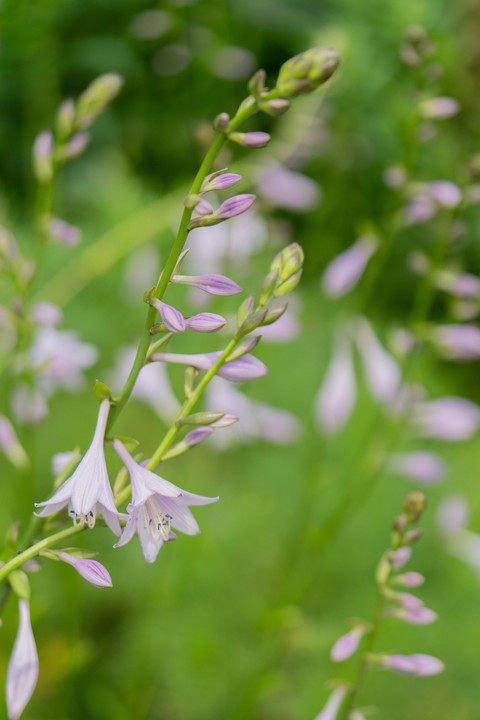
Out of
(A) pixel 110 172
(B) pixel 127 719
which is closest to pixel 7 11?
(A) pixel 110 172

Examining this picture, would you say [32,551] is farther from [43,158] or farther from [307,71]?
[43,158]

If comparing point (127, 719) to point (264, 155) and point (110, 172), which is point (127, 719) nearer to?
point (264, 155)

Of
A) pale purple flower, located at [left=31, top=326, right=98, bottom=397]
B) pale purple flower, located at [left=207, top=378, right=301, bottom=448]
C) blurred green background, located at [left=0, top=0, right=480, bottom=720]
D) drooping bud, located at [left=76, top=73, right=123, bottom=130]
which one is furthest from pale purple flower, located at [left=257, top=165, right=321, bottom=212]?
drooping bud, located at [left=76, top=73, right=123, bottom=130]

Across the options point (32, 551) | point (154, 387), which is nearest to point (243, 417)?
point (154, 387)

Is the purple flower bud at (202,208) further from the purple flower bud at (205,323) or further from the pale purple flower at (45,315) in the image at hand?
the pale purple flower at (45,315)

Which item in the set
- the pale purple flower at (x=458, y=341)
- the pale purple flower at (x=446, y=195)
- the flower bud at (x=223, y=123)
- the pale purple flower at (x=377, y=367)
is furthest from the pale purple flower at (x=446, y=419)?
the flower bud at (x=223, y=123)

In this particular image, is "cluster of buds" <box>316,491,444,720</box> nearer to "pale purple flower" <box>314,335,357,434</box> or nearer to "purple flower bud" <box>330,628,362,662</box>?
"purple flower bud" <box>330,628,362,662</box>
